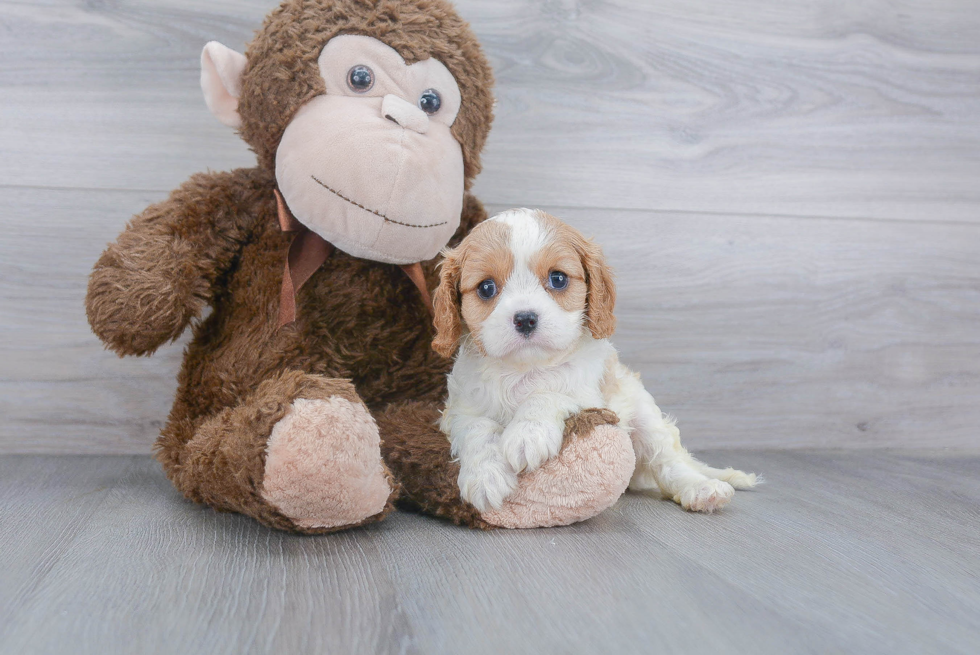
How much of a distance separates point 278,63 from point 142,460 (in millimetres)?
899

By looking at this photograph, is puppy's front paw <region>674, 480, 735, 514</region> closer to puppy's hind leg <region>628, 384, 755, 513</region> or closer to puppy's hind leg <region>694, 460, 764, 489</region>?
puppy's hind leg <region>628, 384, 755, 513</region>

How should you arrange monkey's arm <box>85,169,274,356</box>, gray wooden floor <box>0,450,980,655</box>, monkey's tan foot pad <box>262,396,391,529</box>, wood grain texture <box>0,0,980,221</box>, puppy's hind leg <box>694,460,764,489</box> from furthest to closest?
wood grain texture <box>0,0,980,221</box>, puppy's hind leg <box>694,460,764,489</box>, monkey's arm <box>85,169,274,356</box>, monkey's tan foot pad <box>262,396,391,529</box>, gray wooden floor <box>0,450,980,655</box>

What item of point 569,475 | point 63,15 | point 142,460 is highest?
point 63,15

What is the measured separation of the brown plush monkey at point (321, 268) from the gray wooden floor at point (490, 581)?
8 cm

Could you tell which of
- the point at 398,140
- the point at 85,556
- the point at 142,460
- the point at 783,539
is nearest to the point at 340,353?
the point at 398,140

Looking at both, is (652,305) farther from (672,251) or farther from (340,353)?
(340,353)

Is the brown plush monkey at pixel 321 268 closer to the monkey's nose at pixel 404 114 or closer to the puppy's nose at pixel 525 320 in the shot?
the monkey's nose at pixel 404 114

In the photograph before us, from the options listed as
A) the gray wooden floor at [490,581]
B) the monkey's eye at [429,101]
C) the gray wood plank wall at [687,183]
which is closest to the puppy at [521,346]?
the gray wooden floor at [490,581]

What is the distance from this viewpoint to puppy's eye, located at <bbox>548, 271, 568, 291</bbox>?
1.11 meters

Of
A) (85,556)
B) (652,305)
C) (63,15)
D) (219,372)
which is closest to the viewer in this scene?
(85,556)

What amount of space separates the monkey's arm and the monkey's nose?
287mm

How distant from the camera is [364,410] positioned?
1.02 m

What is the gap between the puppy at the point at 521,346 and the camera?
41.9 inches

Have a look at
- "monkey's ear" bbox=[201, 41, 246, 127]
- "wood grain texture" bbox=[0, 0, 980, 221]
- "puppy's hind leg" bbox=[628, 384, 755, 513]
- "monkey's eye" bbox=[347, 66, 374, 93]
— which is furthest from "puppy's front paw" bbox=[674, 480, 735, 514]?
"monkey's ear" bbox=[201, 41, 246, 127]
